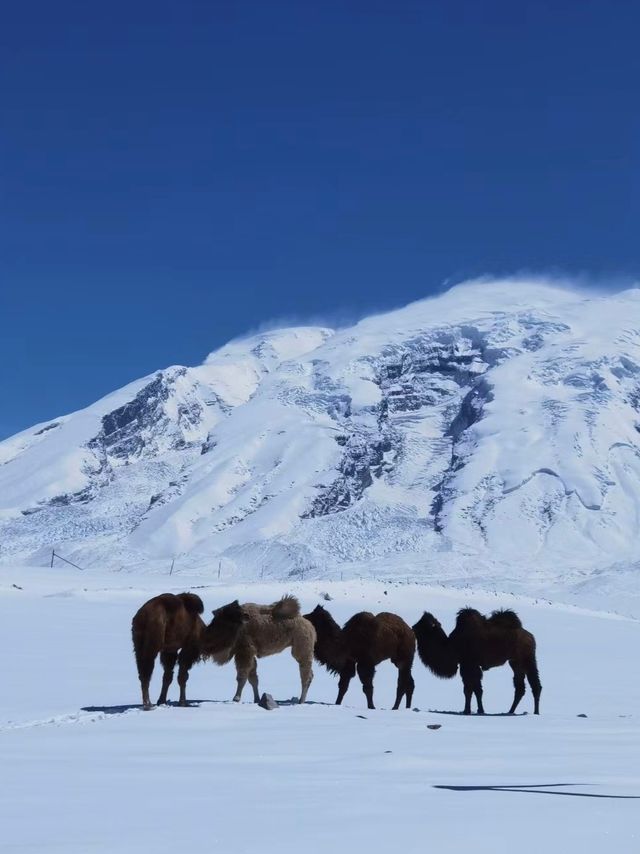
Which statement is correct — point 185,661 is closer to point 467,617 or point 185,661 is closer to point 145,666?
point 145,666

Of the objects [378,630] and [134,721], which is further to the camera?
[378,630]

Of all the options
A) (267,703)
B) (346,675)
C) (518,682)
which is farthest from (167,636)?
(518,682)

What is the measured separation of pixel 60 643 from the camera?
66.1 ft

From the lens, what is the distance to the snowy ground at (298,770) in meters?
4.67

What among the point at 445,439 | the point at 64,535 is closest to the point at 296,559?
the point at 445,439

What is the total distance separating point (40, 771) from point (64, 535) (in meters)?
180

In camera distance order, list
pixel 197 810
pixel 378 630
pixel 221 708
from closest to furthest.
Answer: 1. pixel 197 810
2. pixel 221 708
3. pixel 378 630

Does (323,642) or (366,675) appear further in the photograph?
(323,642)

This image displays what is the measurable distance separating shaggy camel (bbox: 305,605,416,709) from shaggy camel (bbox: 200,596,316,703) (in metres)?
0.58

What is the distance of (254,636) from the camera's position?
496 inches

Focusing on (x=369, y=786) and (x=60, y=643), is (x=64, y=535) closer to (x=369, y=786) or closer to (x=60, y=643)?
(x=60, y=643)

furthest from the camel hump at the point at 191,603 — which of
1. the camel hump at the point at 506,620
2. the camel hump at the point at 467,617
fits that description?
the camel hump at the point at 506,620

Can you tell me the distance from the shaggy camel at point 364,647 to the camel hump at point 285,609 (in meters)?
0.89

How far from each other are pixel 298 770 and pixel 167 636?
5.28 metres
